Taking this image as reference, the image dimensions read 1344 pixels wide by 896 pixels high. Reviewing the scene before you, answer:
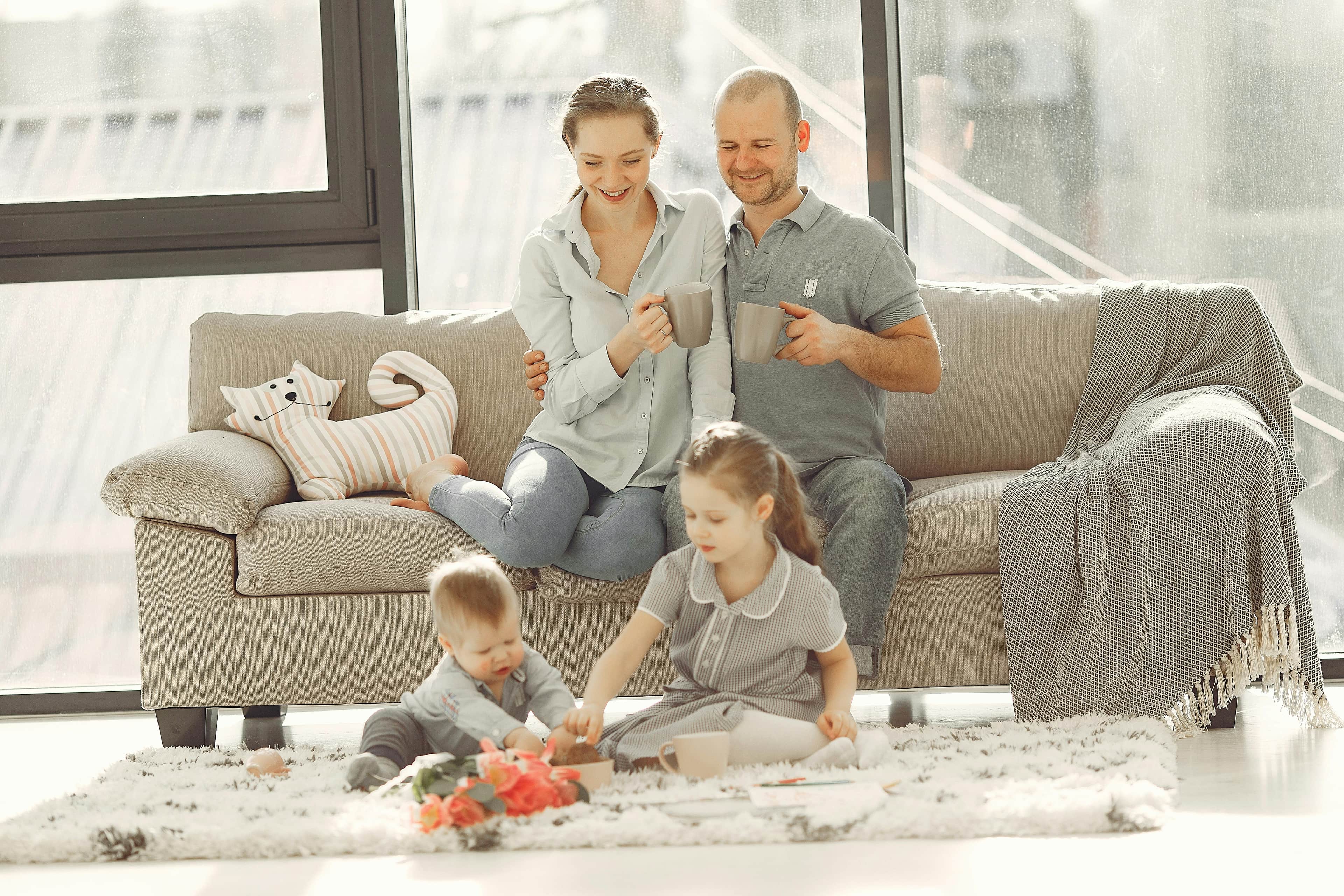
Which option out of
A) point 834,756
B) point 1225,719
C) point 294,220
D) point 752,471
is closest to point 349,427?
point 294,220

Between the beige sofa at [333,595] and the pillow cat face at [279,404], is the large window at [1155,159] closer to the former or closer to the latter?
the beige sofa at [333,595]

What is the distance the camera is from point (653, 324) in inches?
79.7

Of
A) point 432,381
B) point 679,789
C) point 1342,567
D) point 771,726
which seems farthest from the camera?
point 1342,567

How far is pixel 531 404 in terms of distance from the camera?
8.94ft

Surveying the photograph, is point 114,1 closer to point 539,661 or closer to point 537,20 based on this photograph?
point 537,20

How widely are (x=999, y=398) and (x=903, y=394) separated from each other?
203 millimetres

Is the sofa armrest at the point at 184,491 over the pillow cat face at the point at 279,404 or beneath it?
beneath

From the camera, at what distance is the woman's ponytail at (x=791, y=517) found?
184 cm

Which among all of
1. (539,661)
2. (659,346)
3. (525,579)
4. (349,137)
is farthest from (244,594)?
(349,137)

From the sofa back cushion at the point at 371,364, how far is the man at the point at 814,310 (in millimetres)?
377

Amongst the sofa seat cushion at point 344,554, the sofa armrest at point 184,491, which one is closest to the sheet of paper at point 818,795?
the sofa seat cushion at point 344,554

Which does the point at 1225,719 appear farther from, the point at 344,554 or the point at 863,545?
the point at 344,554

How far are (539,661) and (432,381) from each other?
104 centimetres

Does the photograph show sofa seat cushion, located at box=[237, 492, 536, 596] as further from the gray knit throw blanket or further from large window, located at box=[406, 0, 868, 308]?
large window, located at box=[406, 0, 868, 308]
